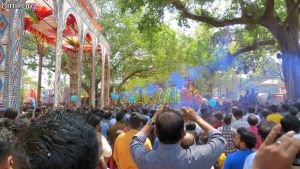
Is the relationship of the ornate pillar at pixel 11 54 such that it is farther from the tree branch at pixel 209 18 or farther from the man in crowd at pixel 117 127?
the tree branch at pixel 209 18

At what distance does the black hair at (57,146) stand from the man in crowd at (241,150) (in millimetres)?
2433

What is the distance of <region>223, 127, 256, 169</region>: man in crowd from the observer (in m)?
3.44

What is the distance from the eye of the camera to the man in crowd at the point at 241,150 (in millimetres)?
3436

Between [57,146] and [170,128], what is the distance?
137cm

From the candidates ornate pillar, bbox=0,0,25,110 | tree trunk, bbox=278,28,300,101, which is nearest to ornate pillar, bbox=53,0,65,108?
ornate pillar, bbox=0,0,25,110

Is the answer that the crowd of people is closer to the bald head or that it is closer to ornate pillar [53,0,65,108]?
the bald head

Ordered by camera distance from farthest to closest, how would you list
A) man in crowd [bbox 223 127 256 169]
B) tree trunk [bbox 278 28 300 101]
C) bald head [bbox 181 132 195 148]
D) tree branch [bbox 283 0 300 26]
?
tree trunk [bbox 278 28 300 101]
tree branch [bbox 283 0 300 26]
bald head [bbox 181 132 195 148]
man in crowd [bbox 223 127 256 169]

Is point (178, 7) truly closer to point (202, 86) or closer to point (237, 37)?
point (237, 37)

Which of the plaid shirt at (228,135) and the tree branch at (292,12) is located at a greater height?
the tree branch at (292,12)

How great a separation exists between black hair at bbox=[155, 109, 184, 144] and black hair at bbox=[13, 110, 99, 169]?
1.23 m

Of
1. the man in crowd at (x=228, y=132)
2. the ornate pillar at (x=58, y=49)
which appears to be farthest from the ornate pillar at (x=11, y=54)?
the man in crowd at (x=228, y=132)

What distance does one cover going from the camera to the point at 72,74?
18.0m

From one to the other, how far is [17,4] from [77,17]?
4300 mm

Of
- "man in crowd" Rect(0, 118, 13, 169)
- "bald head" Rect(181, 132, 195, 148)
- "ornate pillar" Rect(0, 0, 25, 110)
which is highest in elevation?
"ornate pillar" Rect(0, 0, 25, 110)
